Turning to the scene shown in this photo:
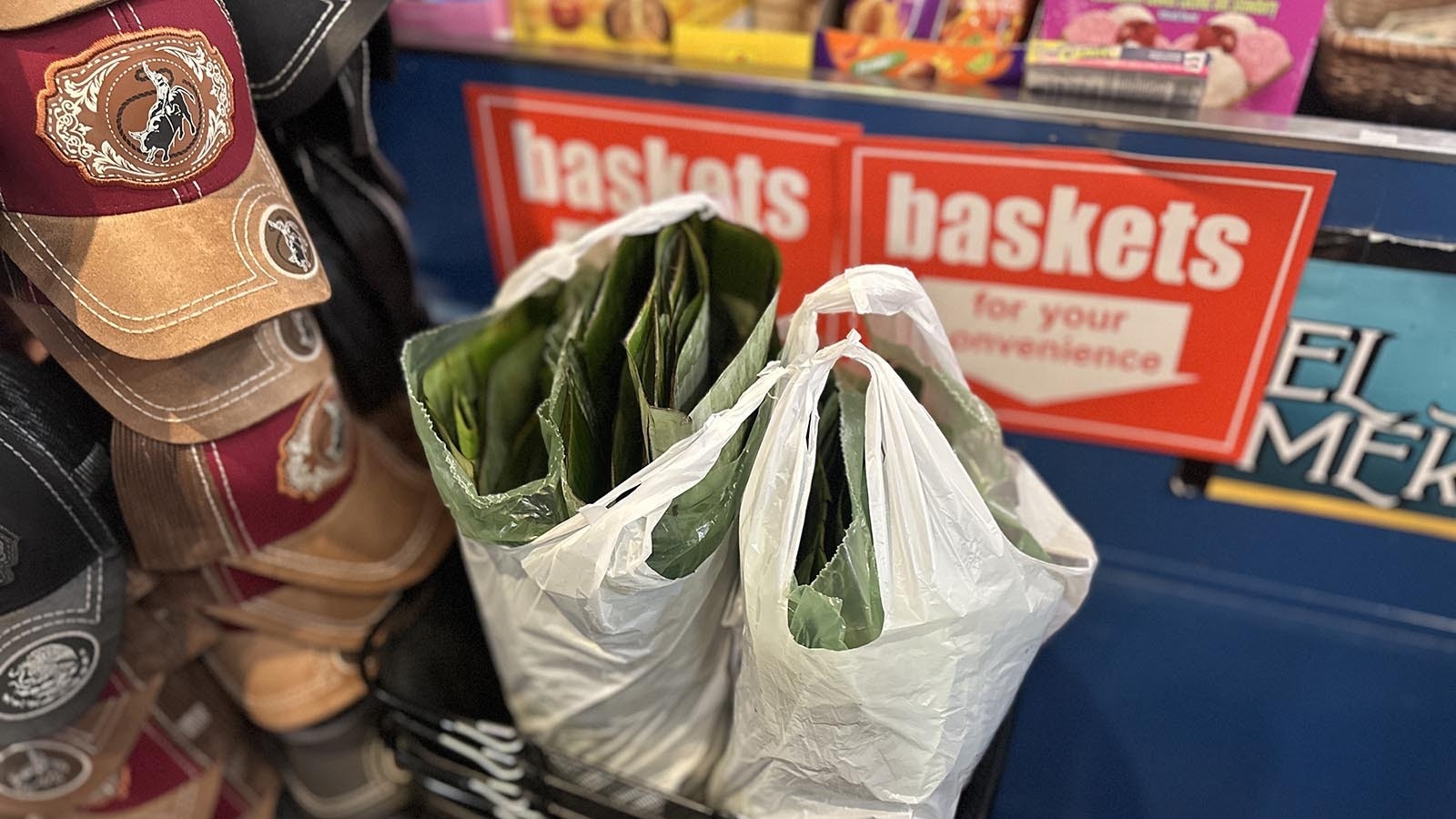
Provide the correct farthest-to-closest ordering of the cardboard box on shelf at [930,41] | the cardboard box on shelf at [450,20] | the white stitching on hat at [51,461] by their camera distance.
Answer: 1. the cardboard box on shelf at [450,20]
2. the cardboard box on shelf at [930,41]
3. the white stitching on hat at [51,461]

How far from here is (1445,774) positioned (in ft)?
3.18

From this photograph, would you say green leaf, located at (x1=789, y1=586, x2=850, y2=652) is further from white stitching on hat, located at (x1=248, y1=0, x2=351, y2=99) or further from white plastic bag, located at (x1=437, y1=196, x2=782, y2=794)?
white stitching on hat, located at (x1=248, y1=0, x2=351, y2=99)

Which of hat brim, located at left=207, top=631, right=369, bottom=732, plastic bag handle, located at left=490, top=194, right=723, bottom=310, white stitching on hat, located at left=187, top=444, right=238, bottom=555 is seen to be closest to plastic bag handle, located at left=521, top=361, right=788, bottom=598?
plastic bag handle, located at left=490, top=194, right=723, bottom=310

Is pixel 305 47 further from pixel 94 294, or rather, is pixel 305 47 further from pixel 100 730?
pixel 100 730

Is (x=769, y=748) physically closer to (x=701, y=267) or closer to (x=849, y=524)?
(x=849, y=524)

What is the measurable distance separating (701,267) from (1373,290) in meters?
0.53

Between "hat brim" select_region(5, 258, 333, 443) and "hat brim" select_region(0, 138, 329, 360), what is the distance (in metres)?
0.05

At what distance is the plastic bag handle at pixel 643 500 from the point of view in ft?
2.08

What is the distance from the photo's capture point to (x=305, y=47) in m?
0.76

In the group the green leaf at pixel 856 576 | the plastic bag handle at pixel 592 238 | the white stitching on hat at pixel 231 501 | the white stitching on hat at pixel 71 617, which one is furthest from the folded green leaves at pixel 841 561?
the white stitching on hat at pixel 71 617

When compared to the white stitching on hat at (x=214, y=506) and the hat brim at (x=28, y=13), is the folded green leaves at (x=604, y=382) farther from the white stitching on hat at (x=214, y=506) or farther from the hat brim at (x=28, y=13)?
the hat brim at (x=28, y=13)

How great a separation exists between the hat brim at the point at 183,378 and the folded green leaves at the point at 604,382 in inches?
4.3

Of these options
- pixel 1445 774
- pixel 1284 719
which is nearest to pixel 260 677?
pixel 1284 719

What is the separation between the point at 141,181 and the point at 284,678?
50 centimetres
